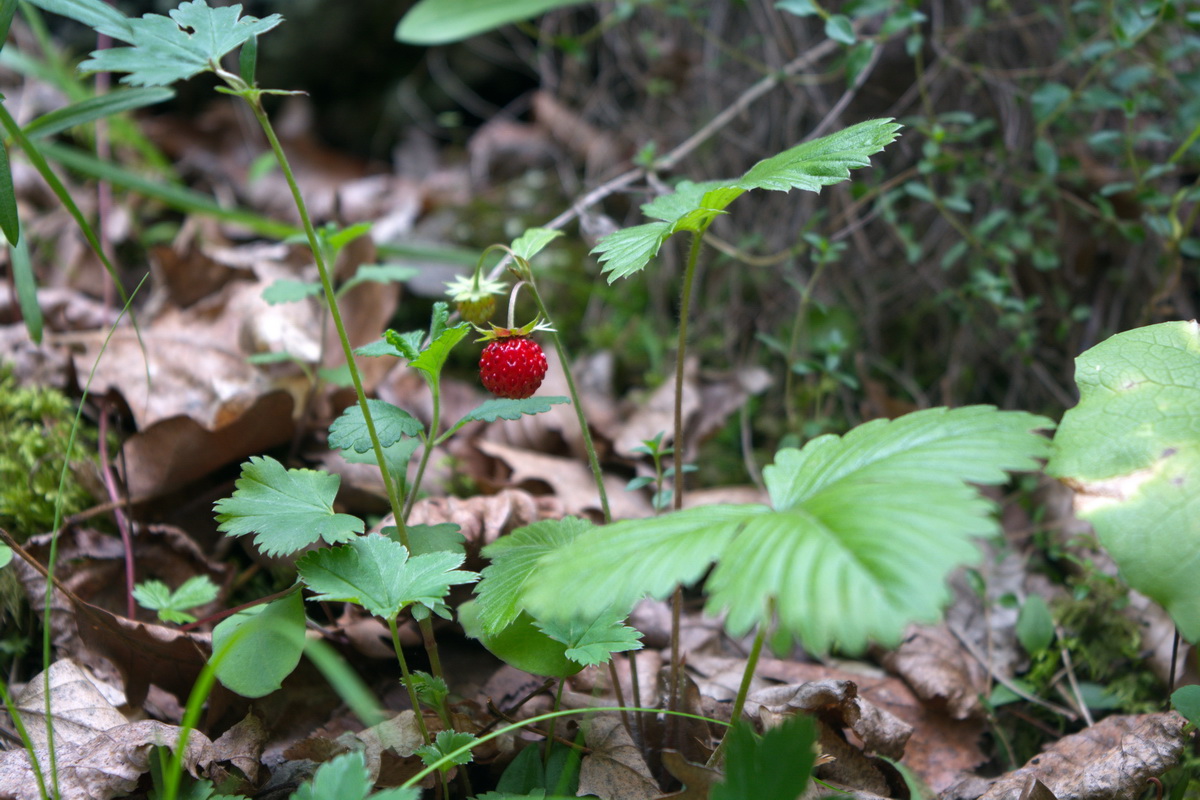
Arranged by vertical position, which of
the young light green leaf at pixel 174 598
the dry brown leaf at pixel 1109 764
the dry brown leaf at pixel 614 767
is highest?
the young light green leaf at pixel 174 598

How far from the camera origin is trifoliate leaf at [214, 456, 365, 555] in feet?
3.02

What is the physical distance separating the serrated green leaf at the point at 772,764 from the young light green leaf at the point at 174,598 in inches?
31.4

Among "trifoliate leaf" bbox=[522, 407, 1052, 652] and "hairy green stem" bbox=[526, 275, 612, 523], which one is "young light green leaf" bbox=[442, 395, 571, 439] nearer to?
"hairy green stem" bbox=[526, 275, 612, 523]

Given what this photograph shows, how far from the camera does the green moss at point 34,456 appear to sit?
140 cm

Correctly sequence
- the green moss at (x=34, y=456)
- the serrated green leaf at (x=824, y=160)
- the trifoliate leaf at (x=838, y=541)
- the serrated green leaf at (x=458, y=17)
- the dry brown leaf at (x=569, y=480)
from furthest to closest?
the serrated green leaf at (x=458, y=17) < the dry brown leaf at (x=569, y=480) < the green moss at (x=34, y=456) < the serrated green leaf at (x=824, y=160) < the trifoliate leaf at (x=838, y=541)

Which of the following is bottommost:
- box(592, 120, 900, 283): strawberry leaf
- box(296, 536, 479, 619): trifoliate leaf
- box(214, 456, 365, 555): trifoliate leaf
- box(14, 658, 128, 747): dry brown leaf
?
box(14, 658, 128, 747): dry brown leaf

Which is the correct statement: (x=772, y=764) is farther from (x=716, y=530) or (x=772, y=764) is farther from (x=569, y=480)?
(x=569, y=480)

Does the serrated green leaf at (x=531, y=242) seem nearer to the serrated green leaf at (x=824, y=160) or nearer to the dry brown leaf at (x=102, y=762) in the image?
the serrated green leaf at (x=824, y=160)

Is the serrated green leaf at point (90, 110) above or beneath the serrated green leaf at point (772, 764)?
above

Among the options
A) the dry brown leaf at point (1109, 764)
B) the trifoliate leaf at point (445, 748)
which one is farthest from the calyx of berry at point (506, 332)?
the dry brown leaf at point (1109, 764)

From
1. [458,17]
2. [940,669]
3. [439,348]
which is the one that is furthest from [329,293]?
[458,17]

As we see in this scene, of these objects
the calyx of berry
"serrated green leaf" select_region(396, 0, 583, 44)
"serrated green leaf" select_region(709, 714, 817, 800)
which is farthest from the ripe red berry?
"serrated green leaf" select_region(396, 0, 583, 44)

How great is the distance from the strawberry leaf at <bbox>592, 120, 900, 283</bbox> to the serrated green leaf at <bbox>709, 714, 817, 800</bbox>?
482 millimetres

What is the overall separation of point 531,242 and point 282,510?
45cm
